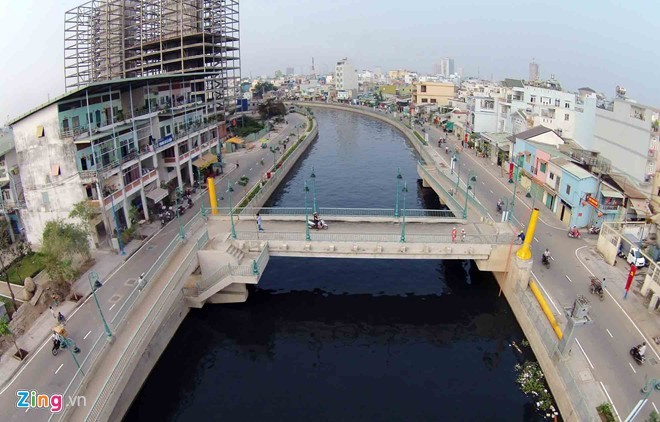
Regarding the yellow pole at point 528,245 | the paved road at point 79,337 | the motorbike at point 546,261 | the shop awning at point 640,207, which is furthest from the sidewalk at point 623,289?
the paved road at point 79,337

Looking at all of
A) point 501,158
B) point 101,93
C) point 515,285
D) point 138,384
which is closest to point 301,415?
point 138,384

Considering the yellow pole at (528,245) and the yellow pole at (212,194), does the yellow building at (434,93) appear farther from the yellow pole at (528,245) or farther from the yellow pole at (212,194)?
the yellow pole at (528,245)

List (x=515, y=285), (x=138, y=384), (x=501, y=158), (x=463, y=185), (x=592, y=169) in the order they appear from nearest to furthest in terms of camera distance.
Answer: (x=138, y=384) → (x=515, y=285) → (x=592, y=169) → (x=463, y=185) → (x=501, y=158)

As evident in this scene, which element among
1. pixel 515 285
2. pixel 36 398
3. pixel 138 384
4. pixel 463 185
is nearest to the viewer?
pixel 36 398

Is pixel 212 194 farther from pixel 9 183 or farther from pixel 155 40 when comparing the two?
pixel 155 40

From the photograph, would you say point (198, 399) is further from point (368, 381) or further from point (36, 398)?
point (368, 381)

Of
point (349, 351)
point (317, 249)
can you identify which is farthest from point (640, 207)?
point (349, 351)
